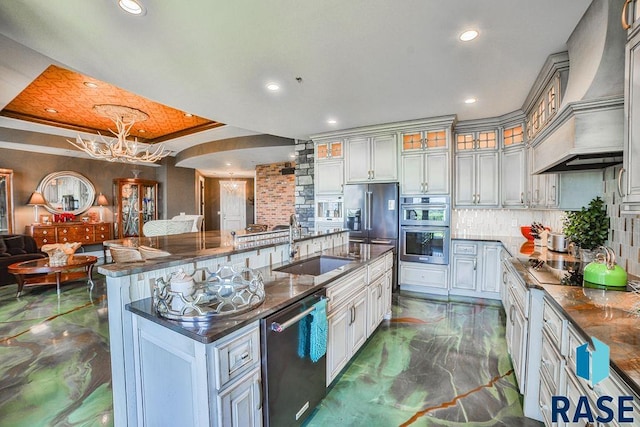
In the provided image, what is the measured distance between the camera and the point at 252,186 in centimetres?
1079

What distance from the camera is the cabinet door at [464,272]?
393cm

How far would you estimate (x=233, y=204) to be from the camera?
420 inches

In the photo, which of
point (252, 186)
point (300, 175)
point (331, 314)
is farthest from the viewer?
point (252, 186)

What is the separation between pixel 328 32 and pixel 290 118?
2.04 meters

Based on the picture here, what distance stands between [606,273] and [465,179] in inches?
113

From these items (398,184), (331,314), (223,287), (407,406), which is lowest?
(407,406)

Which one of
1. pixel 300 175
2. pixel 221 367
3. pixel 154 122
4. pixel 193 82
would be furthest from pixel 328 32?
pixel 154 122

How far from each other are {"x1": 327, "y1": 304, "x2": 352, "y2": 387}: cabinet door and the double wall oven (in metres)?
2.40

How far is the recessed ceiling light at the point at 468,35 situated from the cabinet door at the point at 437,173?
2.02 m

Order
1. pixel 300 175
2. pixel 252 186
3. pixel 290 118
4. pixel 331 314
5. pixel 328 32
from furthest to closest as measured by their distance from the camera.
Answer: pixel 252 186
pixel 300 175
pixel 290 118
pixel 328 32
pixel 331 314

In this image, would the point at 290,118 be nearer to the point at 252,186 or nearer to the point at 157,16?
the point at 157,16

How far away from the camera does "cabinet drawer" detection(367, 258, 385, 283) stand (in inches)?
96.9

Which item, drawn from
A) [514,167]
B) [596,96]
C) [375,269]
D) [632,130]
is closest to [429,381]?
[375,269]

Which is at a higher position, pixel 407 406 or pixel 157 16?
pixel 157 16
